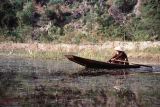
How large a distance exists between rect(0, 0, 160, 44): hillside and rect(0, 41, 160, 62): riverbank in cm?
267

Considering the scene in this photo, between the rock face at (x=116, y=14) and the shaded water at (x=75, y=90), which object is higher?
the rock face at (x=116, y=14)

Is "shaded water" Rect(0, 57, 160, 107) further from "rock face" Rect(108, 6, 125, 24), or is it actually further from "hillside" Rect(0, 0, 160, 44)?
"rock face" Rect(108, 6, 125, 24)

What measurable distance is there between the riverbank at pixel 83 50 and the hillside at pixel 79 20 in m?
2.67

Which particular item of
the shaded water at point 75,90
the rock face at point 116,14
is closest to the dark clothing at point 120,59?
the shaded water at point 75,90

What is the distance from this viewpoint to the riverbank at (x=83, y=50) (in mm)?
29212

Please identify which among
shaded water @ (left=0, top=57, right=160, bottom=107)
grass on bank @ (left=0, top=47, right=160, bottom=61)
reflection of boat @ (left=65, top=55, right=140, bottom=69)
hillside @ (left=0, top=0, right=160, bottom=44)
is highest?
hillside @ (left=0, top=0, right=160, bottom=44)

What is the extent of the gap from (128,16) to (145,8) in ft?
19.8

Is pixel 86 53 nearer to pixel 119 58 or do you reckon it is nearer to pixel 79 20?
pixel 119 58

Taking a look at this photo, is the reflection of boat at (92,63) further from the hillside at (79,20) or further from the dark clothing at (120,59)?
the hillside at (79,20)

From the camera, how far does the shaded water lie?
36.5 ft

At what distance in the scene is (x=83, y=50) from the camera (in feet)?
103

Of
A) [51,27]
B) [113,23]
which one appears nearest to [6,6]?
[51,27]

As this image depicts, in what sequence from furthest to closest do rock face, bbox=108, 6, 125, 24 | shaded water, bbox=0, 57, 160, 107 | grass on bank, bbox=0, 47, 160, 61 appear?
rock face, bbox=108, 6, 125, 24
grass on bank, bbox=0, 47, 160, 61
shaded water, bbox=0, 57, 160, 107

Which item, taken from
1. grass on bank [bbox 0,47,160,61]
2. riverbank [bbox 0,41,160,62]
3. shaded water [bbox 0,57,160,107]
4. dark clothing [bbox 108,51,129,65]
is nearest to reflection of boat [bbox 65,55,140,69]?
dark clothing [bbox 108,51,129,65]
